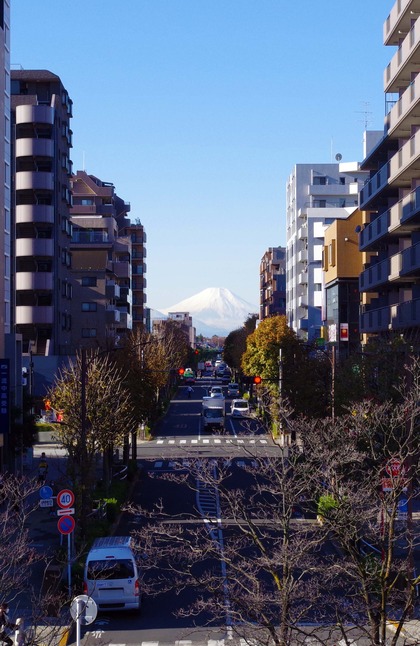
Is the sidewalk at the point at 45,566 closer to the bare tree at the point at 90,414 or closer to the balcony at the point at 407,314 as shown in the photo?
the bare tree at the point at 90,414

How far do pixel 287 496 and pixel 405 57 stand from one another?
3222 centimetres

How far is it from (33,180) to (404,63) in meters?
31.6

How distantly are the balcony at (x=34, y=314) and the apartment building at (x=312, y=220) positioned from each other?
40.3m

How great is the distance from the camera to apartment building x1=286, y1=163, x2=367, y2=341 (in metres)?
109

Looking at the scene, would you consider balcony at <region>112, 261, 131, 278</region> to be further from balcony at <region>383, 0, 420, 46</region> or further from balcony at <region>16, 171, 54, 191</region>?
balcony at <region>383, 0, 420, 46</region>

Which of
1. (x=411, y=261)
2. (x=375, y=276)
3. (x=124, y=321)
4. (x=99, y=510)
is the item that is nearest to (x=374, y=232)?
(x=375, y=276)

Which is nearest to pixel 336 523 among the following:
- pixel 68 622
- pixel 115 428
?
pixel 68 622

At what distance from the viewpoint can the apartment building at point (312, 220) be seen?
109 m

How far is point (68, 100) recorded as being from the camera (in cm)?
7550

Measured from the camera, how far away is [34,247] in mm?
69000

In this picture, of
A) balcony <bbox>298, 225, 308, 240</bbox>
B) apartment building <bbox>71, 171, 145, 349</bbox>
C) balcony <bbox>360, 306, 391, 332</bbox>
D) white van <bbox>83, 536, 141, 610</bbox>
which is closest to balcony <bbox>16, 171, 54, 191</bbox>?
apartment building <bbox>71, 171, 145, 349</bbox>

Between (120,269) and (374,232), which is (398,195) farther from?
(120,269)

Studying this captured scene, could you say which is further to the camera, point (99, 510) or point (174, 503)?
point (174, 503)

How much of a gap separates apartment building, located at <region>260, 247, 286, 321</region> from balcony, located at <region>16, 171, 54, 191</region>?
92.2 m
